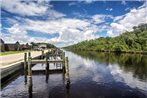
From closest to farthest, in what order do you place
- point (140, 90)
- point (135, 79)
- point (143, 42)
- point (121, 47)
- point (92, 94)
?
point (92, 94) < point (140, 90) < point (135, 79) < point (143, 42) < point (121, 47)

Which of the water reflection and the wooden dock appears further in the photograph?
the water reflection

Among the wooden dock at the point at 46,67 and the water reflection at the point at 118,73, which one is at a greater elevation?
the wooden dock at the point at 46,67

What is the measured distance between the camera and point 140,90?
24406 mm

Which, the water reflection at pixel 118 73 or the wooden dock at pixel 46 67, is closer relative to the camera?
the wooden dock at pixel 46 67

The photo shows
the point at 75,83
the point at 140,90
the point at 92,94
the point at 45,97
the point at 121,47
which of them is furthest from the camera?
the point at 121,47

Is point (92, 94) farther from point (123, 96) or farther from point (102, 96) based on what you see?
point (123, 96)

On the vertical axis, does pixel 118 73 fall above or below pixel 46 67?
below

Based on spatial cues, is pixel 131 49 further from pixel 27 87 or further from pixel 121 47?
pixel 27 87

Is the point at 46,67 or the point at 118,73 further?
the point at 118,73

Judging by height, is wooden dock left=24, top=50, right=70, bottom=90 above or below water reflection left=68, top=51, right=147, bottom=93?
above

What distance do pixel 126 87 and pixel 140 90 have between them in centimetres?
191

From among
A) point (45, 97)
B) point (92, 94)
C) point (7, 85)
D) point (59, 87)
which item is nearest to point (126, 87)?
point (92, 94)

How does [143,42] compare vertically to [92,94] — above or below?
above

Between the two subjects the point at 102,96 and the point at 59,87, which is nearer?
the point at 102,96
